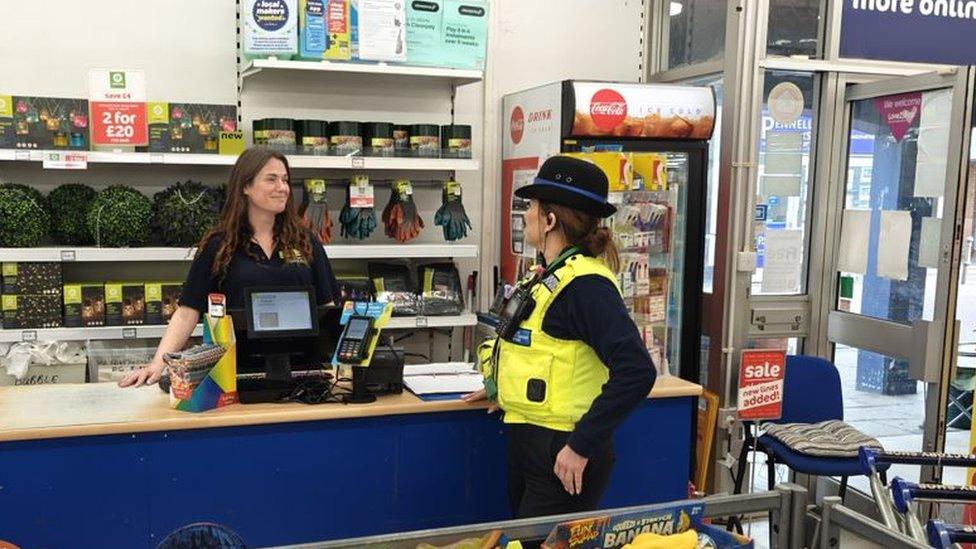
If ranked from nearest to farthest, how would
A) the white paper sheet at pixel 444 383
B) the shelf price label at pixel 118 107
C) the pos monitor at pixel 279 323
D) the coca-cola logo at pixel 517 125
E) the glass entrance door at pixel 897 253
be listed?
the pos monitor at pixel 279 323 < the white paper sheet at pixel 444 383 < the shelf price label at pixel 118 107 < the glass entrance door at pixel 897 253 < the coca-cola logo at pixel 517 125

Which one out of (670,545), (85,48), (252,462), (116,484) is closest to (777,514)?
(670,545)

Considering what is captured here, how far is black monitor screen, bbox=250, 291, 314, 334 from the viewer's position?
2.94m

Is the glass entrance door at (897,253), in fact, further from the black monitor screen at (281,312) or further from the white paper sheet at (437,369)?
the black monitor screen at (281,312)

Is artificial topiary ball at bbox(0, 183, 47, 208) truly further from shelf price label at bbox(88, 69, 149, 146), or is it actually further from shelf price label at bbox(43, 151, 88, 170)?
A: shelf price label at bbox(88, 69, 149, 146)

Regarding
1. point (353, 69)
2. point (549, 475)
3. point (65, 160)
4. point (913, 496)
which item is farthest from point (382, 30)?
point (913, 496)

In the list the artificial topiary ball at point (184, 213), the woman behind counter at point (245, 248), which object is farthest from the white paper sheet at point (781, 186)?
the artificial topiary ball at point (184, 213)

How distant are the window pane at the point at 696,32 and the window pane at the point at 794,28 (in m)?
0.34

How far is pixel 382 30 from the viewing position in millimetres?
4301

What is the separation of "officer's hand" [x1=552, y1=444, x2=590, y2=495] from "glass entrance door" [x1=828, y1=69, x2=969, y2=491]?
2450 millimetres

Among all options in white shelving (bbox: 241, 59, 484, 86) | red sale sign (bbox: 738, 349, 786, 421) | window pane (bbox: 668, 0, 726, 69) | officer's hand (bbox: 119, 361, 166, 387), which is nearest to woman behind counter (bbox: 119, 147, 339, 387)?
officer's hand (bbox: 119, 361, 166, 387)

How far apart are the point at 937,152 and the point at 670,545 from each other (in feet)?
10.8

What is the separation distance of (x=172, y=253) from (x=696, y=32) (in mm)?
3131

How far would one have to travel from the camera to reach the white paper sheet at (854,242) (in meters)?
4.60

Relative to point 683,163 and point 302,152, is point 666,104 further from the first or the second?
point 302,152
